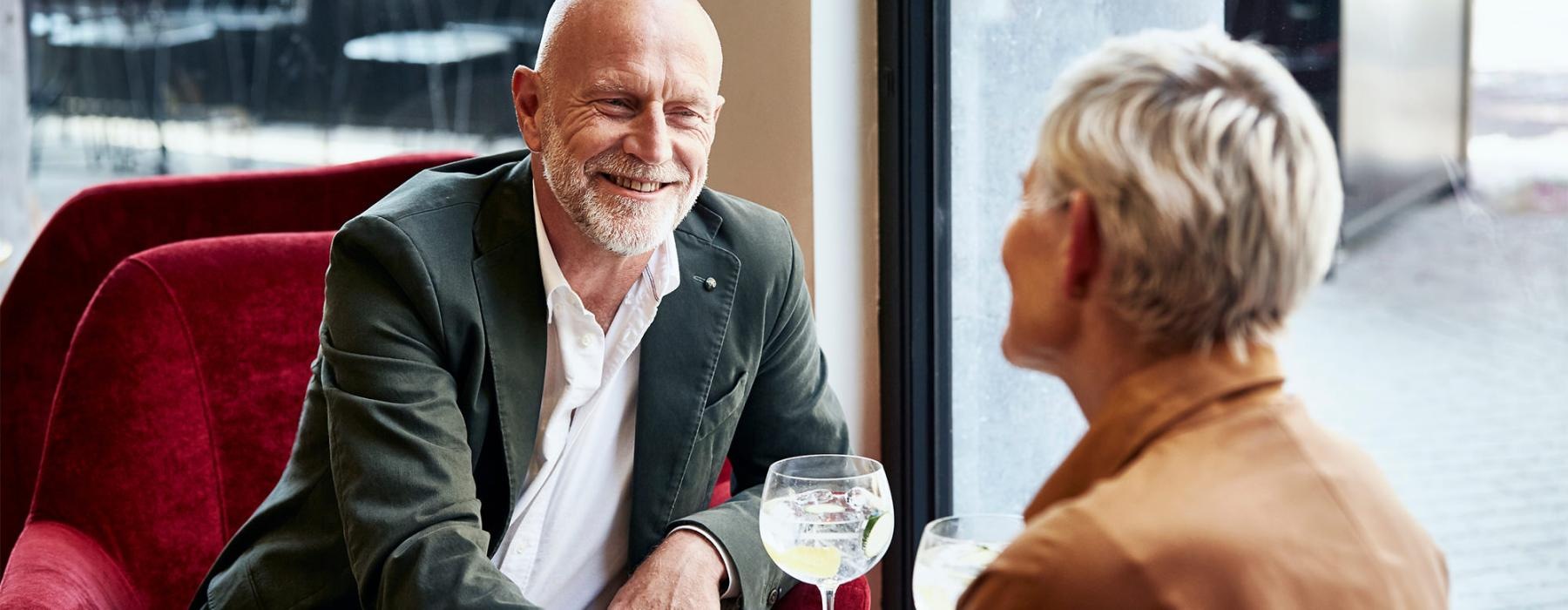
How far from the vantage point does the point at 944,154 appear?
2.22 meters

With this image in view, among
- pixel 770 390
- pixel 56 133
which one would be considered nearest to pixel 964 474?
pixel 770 390

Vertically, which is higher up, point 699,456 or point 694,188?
point 694,188

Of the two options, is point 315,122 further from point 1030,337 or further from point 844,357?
point 1030,337

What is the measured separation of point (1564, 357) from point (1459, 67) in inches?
11.8

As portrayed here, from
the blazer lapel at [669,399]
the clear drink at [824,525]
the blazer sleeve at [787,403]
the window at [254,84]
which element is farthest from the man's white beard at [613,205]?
the window at [254,84]

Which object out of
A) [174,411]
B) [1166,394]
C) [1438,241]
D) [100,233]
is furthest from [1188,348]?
[100,233]

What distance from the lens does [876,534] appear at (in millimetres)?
1232

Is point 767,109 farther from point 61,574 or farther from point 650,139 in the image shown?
point 61,574

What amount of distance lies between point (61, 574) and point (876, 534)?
96 cm

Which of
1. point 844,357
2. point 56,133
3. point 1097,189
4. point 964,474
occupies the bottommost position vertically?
point 964,474

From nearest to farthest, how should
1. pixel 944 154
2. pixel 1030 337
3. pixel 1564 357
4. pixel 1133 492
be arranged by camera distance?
pixel 1133 492
pixel 1030 337
pixel 1564 357
pixel 944 154

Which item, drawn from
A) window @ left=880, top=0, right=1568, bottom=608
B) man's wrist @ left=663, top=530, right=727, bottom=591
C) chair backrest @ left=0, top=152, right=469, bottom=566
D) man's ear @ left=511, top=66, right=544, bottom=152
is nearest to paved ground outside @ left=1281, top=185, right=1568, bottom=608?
window @ left=880, top=0, right=1568, bottom=608

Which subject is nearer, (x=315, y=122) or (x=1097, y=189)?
(x=1097, y=189)

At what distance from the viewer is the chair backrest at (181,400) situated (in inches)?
70.5
